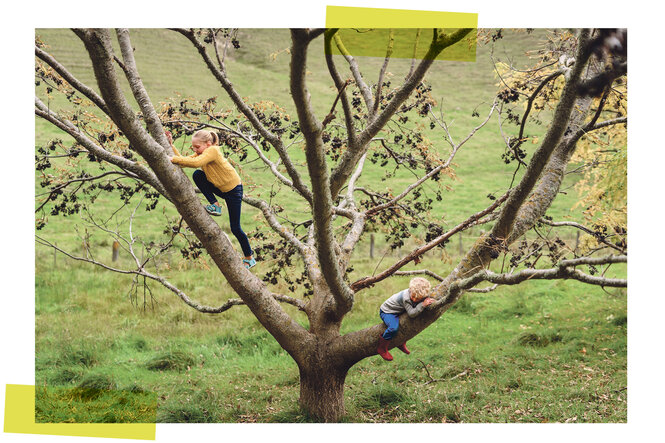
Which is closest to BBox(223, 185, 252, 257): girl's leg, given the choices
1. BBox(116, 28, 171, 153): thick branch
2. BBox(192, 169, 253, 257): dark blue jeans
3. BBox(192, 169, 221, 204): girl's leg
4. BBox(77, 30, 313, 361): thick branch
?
BBox(192, 169, 253, 257): dark blue jeans

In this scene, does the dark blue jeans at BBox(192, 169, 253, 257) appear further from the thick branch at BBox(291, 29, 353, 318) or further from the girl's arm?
the girl's arm

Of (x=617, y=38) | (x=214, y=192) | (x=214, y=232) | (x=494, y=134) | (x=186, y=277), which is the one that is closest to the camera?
(x=617, y=38)

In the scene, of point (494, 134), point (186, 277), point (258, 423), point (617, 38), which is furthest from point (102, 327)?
point (494, 134)

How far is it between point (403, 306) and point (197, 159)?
6.65ft

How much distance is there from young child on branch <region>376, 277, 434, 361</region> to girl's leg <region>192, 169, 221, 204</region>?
169 centimetres

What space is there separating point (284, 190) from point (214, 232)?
37.6 ft

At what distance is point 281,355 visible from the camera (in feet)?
26.1

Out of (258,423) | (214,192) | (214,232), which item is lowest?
(258,423)

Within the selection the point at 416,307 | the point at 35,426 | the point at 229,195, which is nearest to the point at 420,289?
the point at 416,307

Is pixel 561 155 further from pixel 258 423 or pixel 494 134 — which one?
pixel 494 134

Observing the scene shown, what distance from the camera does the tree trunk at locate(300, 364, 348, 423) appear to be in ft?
16.7

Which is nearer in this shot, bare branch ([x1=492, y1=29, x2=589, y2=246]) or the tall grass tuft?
bare branch ([x1=492, y1=29, x2=589, y2=246])

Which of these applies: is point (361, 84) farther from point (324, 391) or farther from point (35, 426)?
point (35, 426)

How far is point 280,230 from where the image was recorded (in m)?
5.41
